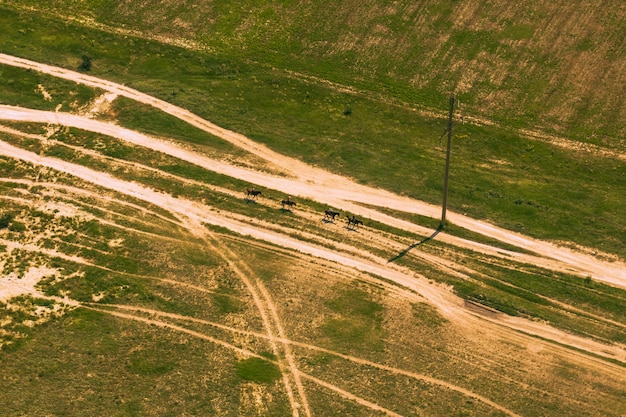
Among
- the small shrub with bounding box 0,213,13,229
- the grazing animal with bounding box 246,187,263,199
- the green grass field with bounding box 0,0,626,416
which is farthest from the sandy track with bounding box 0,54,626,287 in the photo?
the small shrub with bounding box 0,213,13,229

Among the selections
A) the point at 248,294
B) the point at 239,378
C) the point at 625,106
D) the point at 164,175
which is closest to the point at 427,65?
the point at 625,106

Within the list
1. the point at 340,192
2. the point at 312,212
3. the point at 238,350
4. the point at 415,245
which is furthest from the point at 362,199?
the point at 238,350

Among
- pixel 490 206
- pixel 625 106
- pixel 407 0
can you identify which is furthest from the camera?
pixel 407 0

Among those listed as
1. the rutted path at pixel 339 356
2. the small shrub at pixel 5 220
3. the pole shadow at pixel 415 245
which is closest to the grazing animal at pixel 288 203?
the pole shadow at pixel 415 245

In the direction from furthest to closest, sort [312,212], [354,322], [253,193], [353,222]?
[253,193] → [312,212] → [353,222] → [354,322]

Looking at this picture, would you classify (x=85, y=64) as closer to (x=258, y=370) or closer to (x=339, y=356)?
(x=258, y=370)

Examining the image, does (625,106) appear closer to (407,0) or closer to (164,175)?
(407,0)

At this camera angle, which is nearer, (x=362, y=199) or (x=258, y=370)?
(x=258, y=370)

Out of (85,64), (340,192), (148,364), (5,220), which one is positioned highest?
(85,64)
